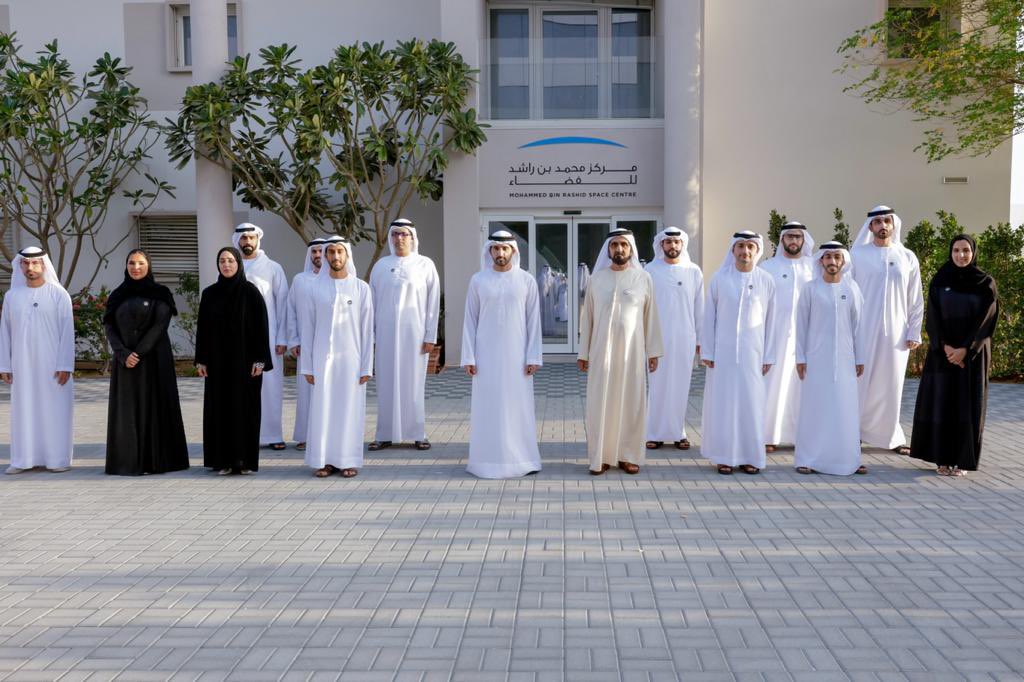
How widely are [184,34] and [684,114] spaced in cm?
902

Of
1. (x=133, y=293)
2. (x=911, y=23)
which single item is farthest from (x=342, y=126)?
(x=911, y=23)

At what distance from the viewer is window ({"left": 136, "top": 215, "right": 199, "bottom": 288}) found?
1797cm

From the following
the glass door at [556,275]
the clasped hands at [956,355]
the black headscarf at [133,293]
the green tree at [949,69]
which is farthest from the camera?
the glass door at [556,275]

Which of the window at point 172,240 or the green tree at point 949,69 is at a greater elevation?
the green tree at point 949,69

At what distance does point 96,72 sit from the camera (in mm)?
16500

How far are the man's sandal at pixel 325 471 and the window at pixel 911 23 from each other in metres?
11.3

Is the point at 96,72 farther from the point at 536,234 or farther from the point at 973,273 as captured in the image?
the point at 973,273

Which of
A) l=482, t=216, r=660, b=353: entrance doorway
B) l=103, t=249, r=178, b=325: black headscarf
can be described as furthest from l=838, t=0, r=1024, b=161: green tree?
l=103, t=249, r=178, b=325: black headscarf

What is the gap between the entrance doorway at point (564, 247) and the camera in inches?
643

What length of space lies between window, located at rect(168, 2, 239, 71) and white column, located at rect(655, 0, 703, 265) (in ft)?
24.8

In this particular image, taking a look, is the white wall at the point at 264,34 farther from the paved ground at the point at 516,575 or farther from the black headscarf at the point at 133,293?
the paved ground at the point at 516,575

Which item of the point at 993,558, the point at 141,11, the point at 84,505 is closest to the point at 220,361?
the point at 84,505

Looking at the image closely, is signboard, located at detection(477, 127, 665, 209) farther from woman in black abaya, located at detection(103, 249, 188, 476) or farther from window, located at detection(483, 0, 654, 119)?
woman in black abaya, located at detection(103, 249, 188, 476)

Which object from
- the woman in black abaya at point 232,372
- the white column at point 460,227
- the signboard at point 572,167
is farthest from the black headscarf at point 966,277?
the white column at point 460,227
